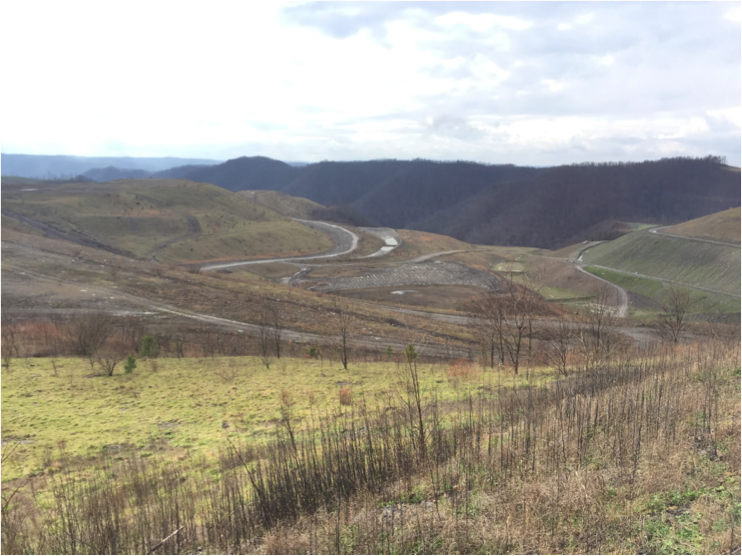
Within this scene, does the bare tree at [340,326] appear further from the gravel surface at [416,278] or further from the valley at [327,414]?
the gravel surface at [416,278]

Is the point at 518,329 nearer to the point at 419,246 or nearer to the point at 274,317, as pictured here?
the point at 274,317

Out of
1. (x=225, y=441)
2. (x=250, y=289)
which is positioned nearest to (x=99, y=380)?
(x=225, y=441)

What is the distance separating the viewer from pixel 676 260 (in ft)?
234

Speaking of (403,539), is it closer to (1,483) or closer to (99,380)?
(1,483)

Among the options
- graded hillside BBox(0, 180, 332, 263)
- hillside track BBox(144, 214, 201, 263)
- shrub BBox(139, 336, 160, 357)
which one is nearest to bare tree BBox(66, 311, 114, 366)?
shrub BBox(139, 336, 160, 357)

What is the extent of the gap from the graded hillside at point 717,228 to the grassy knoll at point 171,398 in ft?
239

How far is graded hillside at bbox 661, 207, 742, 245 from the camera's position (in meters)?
70.6

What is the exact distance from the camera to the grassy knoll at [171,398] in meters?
13.3

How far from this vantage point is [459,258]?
3740 inches

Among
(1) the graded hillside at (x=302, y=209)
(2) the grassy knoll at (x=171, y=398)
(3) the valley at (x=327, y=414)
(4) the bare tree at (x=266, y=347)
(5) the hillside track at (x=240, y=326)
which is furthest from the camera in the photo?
(1) the graded hillside at (x=302, y=209)

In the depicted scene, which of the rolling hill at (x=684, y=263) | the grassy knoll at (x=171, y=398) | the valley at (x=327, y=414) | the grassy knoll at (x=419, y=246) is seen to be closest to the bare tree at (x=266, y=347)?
the valley at (x=327, y=414)

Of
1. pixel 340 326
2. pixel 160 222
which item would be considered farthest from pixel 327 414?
pixel 160 222

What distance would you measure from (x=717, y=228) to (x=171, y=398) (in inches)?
3582

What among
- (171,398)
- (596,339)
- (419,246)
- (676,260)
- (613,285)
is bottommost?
(613,285)
